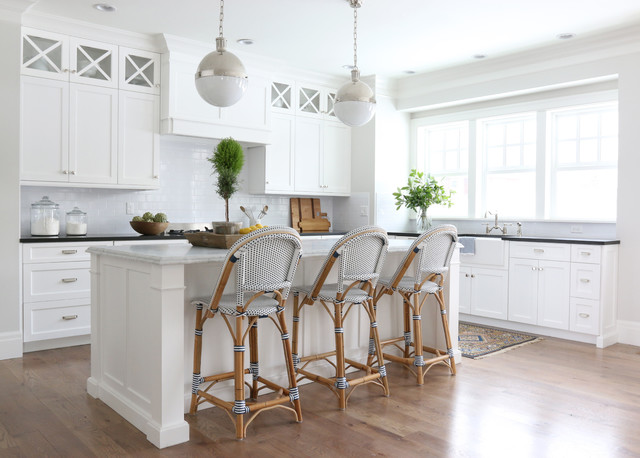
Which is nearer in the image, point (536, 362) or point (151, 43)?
point (536, 362)

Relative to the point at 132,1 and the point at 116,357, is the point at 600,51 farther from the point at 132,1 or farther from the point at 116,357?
the point at 116,357

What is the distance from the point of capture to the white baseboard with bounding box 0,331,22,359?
4215 mm

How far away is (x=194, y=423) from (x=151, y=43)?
3640 millimetres

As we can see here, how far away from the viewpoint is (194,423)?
2924 millimetres

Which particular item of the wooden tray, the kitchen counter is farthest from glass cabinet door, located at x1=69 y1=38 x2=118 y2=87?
the wooden tray

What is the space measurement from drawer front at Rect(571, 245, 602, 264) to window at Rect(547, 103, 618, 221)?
2.33 feet

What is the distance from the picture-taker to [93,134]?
488 cm

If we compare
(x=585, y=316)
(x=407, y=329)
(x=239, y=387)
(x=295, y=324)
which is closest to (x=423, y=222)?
(x=585, y=316)

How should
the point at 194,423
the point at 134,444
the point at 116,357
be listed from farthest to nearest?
the point at 116,357, the point at 194,423, the point at 134,444

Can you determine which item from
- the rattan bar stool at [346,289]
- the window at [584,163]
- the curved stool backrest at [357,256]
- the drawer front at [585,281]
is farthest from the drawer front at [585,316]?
the curved stool backrest at [357,256]

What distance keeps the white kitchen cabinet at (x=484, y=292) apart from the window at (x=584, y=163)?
3.21 ft

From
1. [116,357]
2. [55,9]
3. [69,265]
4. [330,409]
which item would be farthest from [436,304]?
[55,9]

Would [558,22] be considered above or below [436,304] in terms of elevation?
above

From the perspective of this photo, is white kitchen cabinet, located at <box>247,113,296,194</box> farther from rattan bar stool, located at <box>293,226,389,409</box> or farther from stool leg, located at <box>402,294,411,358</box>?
rattan bar stool, located at <box>293,226,389,409</box>
